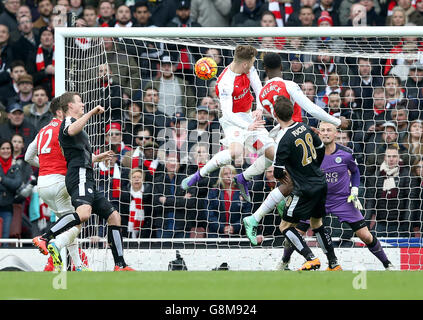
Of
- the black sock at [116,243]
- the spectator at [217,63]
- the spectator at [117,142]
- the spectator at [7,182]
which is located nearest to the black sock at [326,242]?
the black sock at [116,243]

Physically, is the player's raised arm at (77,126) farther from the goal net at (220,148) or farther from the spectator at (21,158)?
the spectator at (21,158)

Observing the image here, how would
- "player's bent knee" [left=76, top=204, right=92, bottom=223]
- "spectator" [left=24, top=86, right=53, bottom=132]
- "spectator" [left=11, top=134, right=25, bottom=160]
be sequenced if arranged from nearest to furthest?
"player's bent knee" [left=76, top=204, right=92, bottom=223] < "spectator" [left=11, top=134, right=25, bottom=160] < "spectator" [left=24, top=86, right=53, bottom=132]

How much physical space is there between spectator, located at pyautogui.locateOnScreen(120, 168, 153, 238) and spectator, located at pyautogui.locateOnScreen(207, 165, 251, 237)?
2.60ft

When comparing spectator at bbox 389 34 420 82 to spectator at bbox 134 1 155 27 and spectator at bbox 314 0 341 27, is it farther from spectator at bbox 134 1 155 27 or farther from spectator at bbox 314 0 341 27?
spectator at bbox 134 1 155 27

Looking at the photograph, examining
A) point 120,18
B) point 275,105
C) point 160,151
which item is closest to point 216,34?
point 275,105

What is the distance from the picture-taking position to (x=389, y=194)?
11383mm

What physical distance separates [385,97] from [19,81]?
5.33 m

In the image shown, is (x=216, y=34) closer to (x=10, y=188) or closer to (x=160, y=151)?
(x=160, y=151)

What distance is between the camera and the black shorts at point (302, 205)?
916 cm

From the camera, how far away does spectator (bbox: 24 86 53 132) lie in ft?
42.7

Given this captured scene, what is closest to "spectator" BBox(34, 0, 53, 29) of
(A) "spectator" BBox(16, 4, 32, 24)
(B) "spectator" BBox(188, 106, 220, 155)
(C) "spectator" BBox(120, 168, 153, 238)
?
(A) "spectator" BBox(16, 4, 32, 24)

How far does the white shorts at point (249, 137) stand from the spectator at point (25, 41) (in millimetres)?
4943
